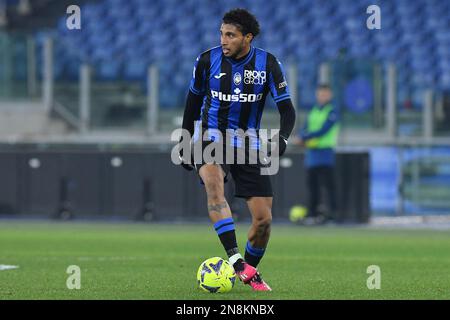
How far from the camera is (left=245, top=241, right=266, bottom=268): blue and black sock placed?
30.7 ft

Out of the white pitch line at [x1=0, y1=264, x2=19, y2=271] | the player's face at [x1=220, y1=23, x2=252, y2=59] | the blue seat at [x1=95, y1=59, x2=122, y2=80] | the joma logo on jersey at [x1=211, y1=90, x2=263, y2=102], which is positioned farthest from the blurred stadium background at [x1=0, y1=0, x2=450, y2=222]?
the player's face at [x1=220, y1=23, x2=252, y2=59]

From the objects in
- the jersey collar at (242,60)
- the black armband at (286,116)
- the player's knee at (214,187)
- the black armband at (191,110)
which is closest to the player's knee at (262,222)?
the player's knee at (214,187)

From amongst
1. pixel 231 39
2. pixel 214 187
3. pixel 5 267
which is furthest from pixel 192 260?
pixel 231 39

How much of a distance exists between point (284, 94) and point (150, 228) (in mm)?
9473

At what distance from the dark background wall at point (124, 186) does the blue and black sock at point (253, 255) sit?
10605mm

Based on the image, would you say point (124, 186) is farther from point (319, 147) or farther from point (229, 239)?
point (229, 239)

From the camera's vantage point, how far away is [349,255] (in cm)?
1320

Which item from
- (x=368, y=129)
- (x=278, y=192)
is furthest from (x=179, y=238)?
(x=368, y=129)

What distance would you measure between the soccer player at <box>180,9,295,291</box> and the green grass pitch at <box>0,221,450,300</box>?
0.58 m

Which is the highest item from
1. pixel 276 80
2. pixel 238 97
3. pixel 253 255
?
pixel 276 80

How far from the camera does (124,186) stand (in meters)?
20.8

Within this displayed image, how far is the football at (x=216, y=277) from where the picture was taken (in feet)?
28.8

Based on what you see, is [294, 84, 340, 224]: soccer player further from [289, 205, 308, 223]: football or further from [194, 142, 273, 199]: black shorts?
[194, 142, 273, 199]: black shorts

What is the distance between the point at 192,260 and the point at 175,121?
394 inches
